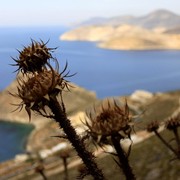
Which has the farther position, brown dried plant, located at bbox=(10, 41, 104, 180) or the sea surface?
the sea surface

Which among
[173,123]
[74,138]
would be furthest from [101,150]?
[74,138]

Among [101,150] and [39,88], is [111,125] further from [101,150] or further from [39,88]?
[101,150]

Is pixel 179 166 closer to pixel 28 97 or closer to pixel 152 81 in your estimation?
pixel 28 97

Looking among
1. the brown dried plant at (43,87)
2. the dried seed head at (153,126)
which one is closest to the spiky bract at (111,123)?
the brown dried plant at (43,87)

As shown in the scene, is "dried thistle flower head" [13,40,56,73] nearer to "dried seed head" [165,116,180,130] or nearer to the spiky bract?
the spiky bract

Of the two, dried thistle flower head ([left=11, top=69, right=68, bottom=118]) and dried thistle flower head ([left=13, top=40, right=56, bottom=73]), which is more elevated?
dried thistle flower head ([left=13, top=40, right=56, bottom=73])

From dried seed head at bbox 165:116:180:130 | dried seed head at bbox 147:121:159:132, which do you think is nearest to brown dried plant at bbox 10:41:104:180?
dried seed head at bbox 165:116:180:130

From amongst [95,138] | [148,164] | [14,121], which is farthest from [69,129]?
[14,121]
